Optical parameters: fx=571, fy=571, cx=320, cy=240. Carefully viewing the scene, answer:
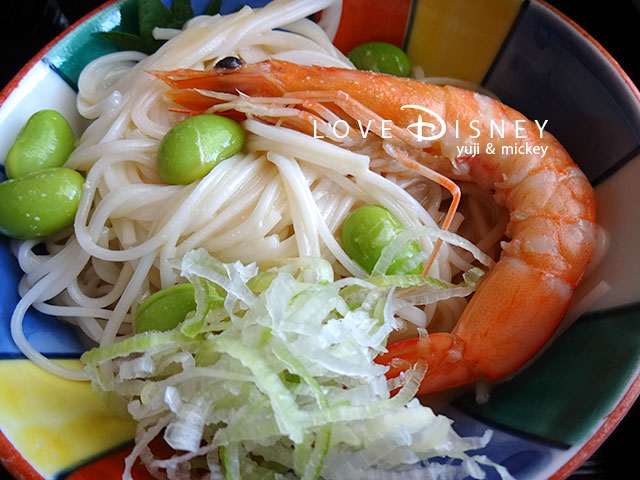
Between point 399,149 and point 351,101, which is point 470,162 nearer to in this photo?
point 399,149

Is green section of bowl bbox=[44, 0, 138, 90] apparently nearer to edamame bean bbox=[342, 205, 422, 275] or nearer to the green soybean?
the green soybean

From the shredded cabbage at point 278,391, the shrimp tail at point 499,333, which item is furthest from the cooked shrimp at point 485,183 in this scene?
the shredded cabbage at point 278,391

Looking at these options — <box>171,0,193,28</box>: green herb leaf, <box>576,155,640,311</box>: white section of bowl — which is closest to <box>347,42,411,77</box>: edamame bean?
<box>171,0,193,28</box>: green herb leaf

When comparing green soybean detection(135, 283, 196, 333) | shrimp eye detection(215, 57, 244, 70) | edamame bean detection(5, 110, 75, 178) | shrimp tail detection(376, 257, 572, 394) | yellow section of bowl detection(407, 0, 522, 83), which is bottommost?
green soybean detection(135, 283, 196, 333)

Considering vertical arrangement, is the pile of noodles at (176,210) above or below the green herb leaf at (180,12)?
below

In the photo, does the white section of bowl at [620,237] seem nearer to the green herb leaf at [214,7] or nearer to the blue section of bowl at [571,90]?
the blue section of bowl at [571,90]

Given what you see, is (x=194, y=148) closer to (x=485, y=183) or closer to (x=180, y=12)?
(x=180, y=12)
